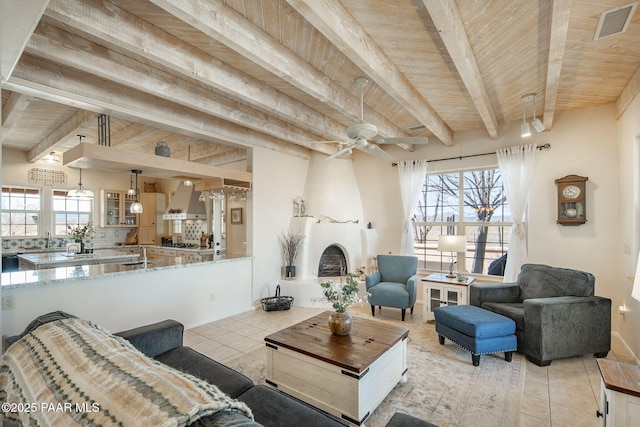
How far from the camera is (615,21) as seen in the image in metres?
2.09

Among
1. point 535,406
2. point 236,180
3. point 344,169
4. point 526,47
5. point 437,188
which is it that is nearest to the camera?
point 535,406

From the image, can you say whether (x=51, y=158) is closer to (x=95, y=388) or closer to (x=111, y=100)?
(x=111, y=100)

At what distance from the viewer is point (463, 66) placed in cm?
236

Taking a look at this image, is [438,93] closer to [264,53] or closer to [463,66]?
[463,66]

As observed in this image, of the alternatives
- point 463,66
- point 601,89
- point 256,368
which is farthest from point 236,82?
point 601,89

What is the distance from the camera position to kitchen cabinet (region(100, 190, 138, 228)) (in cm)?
705

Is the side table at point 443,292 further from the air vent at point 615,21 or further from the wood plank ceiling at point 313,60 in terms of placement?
the air vent at point 615,21

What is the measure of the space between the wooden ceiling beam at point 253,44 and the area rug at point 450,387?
8.93 ft

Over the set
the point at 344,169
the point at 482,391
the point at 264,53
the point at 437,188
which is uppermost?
the point at 264,53

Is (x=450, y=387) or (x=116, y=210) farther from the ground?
(x=116, y=210)

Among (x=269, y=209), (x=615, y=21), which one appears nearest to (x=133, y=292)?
(x=269, y=209)

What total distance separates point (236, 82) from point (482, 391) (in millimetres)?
3551

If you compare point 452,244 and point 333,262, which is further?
point 333,262

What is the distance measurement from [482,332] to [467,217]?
2.45 meters
